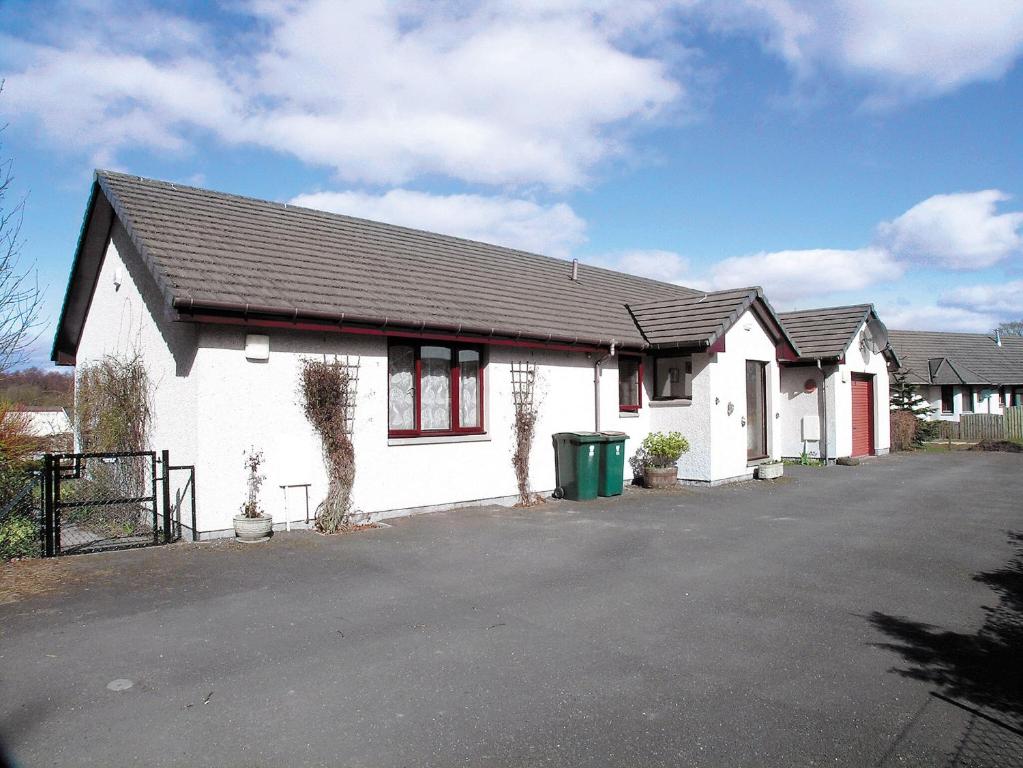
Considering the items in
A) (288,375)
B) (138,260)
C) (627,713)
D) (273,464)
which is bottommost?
(627,713)

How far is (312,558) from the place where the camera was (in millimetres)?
8641

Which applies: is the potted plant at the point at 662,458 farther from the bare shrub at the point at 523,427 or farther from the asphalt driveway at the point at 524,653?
the asphalt driveway at the point at 524,653

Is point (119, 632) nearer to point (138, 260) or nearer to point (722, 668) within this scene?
point (722, 668)

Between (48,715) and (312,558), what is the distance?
427 cm

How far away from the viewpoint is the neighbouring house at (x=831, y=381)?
20.5 metres

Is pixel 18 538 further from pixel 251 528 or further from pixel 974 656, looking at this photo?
pixel 974 656

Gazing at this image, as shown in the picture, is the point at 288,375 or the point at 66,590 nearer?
the point at 66,590

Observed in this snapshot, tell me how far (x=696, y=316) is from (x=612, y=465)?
13.7 ft

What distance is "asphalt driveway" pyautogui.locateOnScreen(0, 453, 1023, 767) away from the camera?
409 cm

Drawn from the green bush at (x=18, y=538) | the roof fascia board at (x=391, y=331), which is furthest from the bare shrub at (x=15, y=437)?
the roof fascia board at (x=391, y=331)

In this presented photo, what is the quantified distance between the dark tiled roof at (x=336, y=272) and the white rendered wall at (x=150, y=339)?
87cm

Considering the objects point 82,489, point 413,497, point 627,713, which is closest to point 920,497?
point 413,497

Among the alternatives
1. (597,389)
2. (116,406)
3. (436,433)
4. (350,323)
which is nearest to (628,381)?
(597,389)

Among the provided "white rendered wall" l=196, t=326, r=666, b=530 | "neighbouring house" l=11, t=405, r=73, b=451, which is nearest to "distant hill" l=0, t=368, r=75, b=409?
"neighbouring house" l=11, t=405, r=73, b=451
